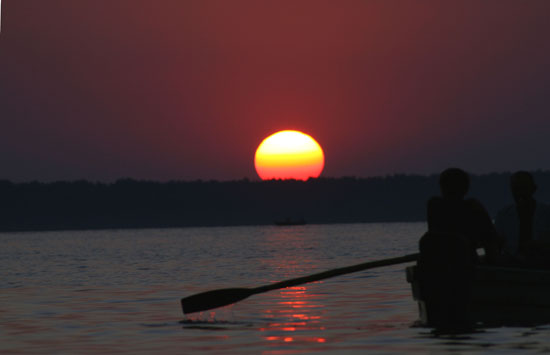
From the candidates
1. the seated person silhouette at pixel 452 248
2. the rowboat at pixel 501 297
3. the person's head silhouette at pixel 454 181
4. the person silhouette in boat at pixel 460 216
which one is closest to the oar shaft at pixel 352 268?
the rowboat at pixel 501 297

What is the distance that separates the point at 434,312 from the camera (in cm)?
1738

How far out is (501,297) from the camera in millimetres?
17812

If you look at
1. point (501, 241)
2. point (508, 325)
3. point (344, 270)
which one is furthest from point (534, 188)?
point (344, 270)

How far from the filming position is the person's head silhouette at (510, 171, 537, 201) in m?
16.8

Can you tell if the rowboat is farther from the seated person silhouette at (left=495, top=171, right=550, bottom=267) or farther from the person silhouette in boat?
the person silhouette in boat

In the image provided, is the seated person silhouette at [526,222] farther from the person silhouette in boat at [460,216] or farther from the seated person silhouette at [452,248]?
the seated person silhouette at [452,248]

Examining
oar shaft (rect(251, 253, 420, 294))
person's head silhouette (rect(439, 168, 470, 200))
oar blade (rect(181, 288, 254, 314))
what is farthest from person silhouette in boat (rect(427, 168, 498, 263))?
oar blade (rect(181, 288, 254, 314))

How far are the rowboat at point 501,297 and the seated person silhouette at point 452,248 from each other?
0.21ft

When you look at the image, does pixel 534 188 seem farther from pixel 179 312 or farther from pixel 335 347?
pixel 179 312

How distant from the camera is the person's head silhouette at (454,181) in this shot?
15.9 metres

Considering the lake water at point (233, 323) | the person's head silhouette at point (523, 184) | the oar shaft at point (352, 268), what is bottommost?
the lake water at point (233, 323)

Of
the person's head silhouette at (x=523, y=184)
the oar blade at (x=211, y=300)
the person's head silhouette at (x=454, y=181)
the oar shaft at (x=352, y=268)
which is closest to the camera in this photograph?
the person's head silhouette at (x=454, y=181)

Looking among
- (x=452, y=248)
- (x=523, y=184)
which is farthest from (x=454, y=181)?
(x=523, y=184)

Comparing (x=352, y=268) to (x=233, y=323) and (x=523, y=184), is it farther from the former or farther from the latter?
(x=523, y=184)
